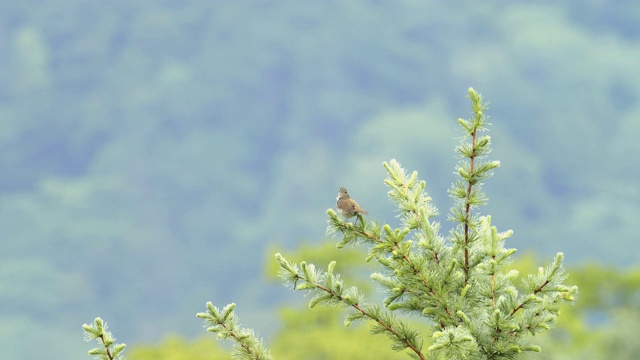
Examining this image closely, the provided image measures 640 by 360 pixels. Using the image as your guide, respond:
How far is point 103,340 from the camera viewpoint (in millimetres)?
5125

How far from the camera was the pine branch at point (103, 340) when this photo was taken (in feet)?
16.6

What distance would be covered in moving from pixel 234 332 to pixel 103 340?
2.32 feet

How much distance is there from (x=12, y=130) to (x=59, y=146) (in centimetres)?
889

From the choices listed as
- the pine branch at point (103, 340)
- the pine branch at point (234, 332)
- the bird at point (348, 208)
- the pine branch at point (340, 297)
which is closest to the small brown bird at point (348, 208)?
the bird at point (348, 208)

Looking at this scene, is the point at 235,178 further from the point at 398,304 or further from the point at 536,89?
the point at 398,304

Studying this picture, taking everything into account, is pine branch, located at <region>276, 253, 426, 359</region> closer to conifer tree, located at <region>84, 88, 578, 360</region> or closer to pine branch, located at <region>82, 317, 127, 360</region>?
conifer tree, located at <region>84, 88, 578, 360</region>

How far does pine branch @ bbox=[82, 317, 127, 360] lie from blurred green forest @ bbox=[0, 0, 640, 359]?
125 metres

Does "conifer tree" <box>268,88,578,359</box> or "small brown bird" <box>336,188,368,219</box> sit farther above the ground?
"small brown bird" <box>336,188,368,219</box>

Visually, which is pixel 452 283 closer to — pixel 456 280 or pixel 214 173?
pixel 456 280

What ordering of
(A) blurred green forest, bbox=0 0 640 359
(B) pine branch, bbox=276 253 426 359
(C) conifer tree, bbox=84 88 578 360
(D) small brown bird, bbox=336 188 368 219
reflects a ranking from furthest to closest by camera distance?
(A) blurred green forest, bbox=0 0 640 359
(D) small brown bird, bbox=336 188 368 219
(B) pine branch, bbox=276 253 426 359
(C) conifer tree, bbox=84 88 578 360

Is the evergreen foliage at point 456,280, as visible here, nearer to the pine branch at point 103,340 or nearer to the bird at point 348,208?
the bird at point 348,208

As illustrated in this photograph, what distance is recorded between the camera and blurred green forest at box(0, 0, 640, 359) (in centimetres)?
15475

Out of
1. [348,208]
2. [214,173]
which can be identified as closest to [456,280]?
[348,208]

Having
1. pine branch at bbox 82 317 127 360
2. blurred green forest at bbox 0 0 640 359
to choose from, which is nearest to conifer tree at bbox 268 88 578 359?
pine branch at bbox 82 317 127 360
